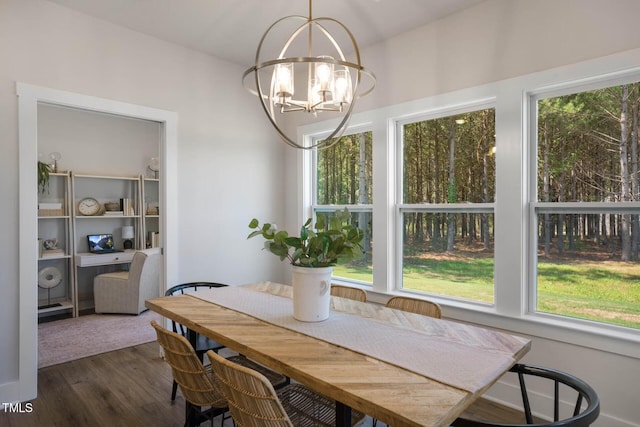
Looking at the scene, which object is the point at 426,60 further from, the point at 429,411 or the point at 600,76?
the point at 429,411

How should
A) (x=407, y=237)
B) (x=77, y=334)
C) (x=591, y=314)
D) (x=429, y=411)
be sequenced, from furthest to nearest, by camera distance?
(x=77, y=334) → (x=407, y=237) → (x=591, y=314) → (x=429, y=411)

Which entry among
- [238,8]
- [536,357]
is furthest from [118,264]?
[536,357]

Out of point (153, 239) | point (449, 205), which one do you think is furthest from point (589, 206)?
point (153, 239)

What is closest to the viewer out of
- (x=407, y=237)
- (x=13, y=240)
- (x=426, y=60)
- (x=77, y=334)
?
(x=13, y=240)

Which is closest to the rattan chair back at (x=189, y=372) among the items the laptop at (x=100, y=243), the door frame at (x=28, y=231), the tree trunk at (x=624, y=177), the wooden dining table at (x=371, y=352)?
the wooden dining table at (x=371, y=352)

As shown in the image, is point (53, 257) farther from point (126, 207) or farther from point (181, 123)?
point (181, 123)

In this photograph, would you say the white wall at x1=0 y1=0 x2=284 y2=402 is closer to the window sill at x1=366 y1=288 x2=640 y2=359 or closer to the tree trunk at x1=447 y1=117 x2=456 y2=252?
the tree trunk at x1=447 y1=117 x2=456 y2=252

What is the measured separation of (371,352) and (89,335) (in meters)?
3.69

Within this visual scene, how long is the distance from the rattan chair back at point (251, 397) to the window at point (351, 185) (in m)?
2.32

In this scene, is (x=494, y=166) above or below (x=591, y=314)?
above

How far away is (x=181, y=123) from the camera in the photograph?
11.3 feet

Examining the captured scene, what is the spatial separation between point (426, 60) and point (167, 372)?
3.23 metres

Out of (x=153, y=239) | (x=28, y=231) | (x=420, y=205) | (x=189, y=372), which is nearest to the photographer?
(x=189, y=372)

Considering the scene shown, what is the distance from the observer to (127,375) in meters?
3.02
